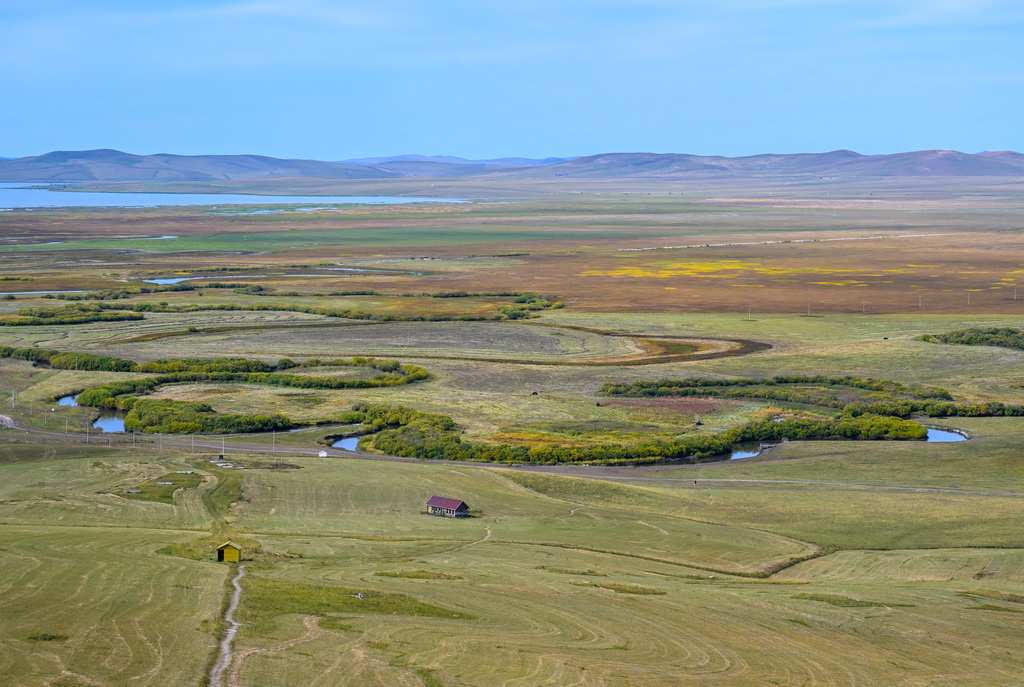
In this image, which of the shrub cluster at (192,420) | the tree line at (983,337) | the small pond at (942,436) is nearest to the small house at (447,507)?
the shrub cluster at (192,420)

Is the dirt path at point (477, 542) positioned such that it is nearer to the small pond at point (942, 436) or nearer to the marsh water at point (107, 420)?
the marsh water at point (107, 420)

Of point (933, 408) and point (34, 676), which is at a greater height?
point (34, 676)

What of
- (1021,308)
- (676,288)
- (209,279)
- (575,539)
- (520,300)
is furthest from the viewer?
(209,279)

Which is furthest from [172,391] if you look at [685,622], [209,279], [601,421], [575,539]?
[209,279]

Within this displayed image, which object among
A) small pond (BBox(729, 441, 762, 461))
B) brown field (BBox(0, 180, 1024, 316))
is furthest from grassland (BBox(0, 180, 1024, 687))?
brown field (BBox(0, 180, 1024, 316))

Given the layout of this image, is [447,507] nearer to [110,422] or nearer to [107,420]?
[110,422]

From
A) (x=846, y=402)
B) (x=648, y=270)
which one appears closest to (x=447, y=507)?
(x=846, y=402)

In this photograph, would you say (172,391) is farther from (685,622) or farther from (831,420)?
(685,622)
